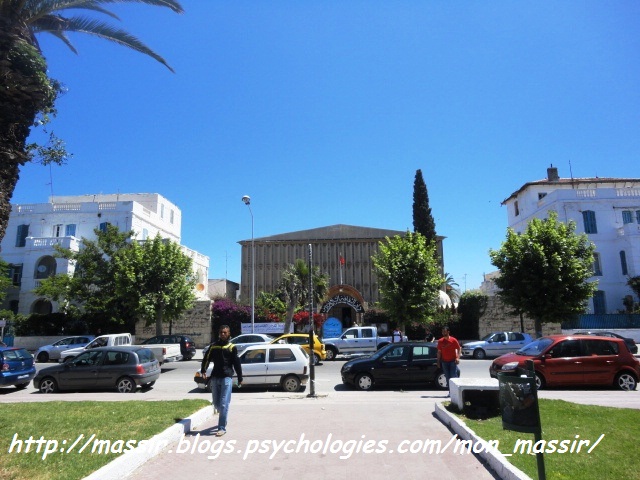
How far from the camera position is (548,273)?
963 inches

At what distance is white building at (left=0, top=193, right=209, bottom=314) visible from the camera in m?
34.9

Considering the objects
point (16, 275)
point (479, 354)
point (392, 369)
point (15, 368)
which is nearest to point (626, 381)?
point (392, 369)

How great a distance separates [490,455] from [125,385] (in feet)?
38.8

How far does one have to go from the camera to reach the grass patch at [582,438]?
17.2 feet

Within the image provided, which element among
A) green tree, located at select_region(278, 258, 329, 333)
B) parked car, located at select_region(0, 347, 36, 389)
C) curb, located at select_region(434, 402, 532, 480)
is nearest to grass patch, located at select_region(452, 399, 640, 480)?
curb, located at select_region(434, 402, 532, 480)

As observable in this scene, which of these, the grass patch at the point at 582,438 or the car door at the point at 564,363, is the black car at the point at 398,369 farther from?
the grass patch at the point at 582,438

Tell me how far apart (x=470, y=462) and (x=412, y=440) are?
135 cm

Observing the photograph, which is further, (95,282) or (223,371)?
(95,282)

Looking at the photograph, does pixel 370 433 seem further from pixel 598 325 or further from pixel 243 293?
pixel 243 293

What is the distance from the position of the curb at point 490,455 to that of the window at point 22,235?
39.4 meters

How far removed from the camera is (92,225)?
126 feet

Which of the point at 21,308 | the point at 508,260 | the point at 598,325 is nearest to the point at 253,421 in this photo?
the point at 508,260

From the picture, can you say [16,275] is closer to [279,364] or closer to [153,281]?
[153,281]

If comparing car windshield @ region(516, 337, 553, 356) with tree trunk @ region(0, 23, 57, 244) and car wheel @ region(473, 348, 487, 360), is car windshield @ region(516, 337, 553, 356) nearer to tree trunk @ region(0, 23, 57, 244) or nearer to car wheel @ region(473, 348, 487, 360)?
car wheel @ region(473, 348, 487, 360)
